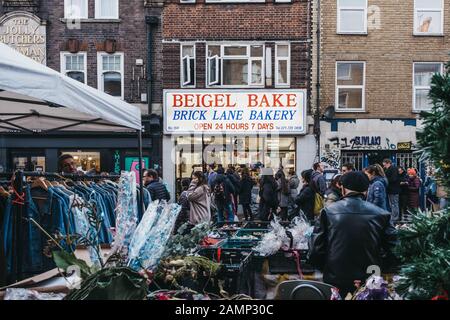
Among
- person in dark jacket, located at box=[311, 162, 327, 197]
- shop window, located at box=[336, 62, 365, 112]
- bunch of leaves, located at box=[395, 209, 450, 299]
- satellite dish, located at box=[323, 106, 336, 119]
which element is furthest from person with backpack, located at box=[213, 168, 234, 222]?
bunch of leaves, located at box=[395, 209, 450, 299]

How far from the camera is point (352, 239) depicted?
4.24 m

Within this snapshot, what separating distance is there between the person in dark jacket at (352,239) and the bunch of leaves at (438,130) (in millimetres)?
1814

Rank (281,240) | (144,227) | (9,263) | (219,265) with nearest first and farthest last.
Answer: (144,227) < (219,265) < (9,263) < (281,240)

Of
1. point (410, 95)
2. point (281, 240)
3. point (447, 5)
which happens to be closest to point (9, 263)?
point (281, 240)

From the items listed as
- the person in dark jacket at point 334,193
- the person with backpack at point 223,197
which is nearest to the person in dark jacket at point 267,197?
the person with backpack at point 223,197

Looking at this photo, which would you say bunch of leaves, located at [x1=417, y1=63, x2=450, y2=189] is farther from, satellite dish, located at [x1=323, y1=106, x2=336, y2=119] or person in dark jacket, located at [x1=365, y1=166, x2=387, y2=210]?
satellite dish, located at [x1=323, y1=106, x2=336, y2=119]

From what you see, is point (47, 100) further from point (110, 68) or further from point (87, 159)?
point (110, 68)

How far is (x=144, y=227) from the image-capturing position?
3.45m

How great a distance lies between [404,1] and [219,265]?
16.9 m

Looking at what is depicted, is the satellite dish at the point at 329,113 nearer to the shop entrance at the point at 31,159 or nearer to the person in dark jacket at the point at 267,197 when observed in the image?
the person in dark jacket at the point at 267,197

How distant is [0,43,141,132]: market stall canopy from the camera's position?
4.19 metres

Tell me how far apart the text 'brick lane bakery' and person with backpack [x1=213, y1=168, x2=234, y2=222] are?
12.5ft

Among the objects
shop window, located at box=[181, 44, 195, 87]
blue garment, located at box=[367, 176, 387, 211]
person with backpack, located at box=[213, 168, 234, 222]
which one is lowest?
person with backpack, located at box=[213, 168, 234, 222]
